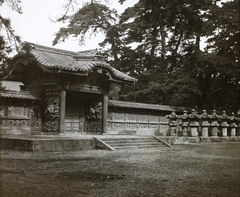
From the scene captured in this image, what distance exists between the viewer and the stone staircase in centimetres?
1554

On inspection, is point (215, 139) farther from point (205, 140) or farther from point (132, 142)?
point (132, 142)

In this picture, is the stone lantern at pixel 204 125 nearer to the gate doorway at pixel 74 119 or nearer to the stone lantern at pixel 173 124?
the stone lantern at pixel 173 124

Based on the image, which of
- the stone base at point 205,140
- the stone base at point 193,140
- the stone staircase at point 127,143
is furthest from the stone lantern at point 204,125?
the stone staircase at point 127,143

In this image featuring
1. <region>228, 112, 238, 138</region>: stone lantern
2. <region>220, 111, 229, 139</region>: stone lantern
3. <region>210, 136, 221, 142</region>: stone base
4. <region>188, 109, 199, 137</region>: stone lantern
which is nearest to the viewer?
<region>188, 109, 199, 137</region>: stone lantern

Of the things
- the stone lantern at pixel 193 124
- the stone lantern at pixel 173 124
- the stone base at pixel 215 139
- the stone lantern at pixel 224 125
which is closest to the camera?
the stone lantern at pixel 173 124

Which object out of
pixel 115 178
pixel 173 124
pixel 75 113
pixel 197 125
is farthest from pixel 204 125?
pixel 115 178

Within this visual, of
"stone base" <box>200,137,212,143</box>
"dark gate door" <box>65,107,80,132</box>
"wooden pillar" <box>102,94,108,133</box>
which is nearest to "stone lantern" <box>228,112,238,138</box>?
"stone base" <box>200,137,212,143</box>

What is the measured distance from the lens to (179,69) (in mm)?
26125

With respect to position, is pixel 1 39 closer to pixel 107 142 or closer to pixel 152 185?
pixel 152 185

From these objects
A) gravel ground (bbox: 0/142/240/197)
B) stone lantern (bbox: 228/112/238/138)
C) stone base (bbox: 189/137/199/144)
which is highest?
stone lantern (bbox: 228/112/238/138)

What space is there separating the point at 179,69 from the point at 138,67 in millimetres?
5681

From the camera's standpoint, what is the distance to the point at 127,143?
16.9 metres

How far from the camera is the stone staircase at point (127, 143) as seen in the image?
1554cm

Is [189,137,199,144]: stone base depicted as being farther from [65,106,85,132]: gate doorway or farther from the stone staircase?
[65,106,85,132]: gate doorway
